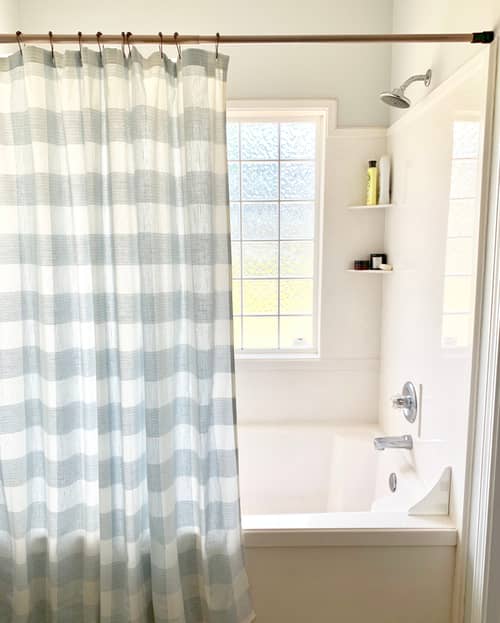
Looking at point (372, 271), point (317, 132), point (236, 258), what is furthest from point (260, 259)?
point (317, 132)

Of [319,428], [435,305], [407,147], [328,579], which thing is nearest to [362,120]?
[407,147]

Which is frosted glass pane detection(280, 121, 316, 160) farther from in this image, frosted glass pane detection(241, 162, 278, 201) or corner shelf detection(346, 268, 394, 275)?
corner shelf detection(346, 268, 394, 275)

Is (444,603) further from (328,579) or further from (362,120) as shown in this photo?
(362,120)

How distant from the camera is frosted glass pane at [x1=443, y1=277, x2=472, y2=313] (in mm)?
1440

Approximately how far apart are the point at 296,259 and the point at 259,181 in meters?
0.47

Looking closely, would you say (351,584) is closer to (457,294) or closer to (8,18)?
(457,294)

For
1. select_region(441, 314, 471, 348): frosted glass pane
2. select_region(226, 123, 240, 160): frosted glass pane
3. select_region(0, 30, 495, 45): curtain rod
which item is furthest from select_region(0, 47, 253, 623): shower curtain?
select_region(226, 123, 240, 160): frosted glass pane

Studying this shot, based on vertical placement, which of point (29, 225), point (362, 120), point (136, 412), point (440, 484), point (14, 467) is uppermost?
point (362, 120)

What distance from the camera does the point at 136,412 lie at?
1.41 m

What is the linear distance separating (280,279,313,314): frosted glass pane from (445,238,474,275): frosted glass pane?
102cm

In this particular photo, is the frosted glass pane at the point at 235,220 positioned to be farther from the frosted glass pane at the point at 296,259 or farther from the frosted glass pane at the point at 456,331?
the frosted glass pane at the point at 456,331

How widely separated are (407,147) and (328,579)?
178cm

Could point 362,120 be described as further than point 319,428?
No

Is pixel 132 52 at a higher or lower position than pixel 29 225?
higher
